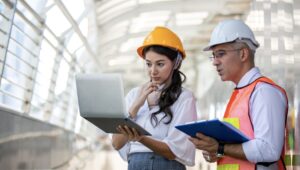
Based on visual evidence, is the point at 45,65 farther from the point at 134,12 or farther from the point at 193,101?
the point at 193,101

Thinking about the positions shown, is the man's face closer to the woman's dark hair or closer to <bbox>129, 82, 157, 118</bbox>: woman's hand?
the woman's dark hair

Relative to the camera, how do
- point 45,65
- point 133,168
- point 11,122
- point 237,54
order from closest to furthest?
1. point 237,54
2. point 133,168
3. point 11,122
4. point 45,65

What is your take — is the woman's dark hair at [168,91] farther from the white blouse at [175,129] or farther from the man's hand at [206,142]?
the man's hand at [206,142]

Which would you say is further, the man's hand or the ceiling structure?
the ceiling structure

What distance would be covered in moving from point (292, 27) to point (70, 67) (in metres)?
8.29

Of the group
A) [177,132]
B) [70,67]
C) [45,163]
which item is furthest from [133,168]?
[70,67]

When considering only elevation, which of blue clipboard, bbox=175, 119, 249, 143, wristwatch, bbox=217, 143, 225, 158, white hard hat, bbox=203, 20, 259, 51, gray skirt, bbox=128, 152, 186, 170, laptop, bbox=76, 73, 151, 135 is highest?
white hard hat, bbox=203, 20, 259, 51

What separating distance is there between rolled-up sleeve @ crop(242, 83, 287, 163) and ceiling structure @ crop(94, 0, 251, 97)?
7.00m

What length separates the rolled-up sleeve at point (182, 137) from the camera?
11.3ft

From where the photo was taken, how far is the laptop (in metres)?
3.23

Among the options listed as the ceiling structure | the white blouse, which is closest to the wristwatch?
the white blouse

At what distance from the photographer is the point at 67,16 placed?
32.4 ft

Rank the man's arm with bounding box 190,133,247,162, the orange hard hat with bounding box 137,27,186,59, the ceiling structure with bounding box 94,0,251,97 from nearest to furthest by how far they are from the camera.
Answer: the man's arm with bounding box 190,133,247,162, the orange hard hat with bounding box 137,27,186,59, the ceiling structure with bounding box 94,0,251,97

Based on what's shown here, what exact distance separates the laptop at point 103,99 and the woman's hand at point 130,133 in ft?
A: 0.14
